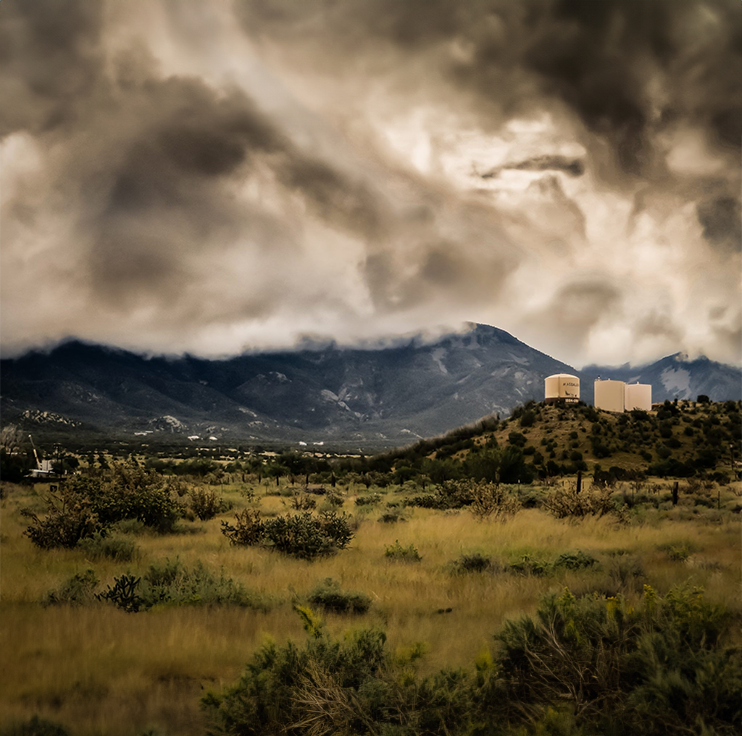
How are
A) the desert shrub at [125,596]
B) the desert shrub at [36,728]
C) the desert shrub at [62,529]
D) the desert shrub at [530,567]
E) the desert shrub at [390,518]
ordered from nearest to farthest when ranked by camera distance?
1. the desert shrub at [36,728]
2. the desert shrub at [125,596]
3. the desert shrub at [530,567]
4. the desert shrub at [62,529]
5. the desert shrub at [390,518]

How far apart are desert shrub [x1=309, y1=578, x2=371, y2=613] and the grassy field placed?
18cm

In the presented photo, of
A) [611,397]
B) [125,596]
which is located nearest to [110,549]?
[125,596]

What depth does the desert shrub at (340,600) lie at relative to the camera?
7.11 meters

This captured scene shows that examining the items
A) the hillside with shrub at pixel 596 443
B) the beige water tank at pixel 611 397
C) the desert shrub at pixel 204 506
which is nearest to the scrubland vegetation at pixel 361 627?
the desert shrub at pixel 204 506

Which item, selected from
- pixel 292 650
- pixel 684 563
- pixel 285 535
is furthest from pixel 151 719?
pixel 684 563

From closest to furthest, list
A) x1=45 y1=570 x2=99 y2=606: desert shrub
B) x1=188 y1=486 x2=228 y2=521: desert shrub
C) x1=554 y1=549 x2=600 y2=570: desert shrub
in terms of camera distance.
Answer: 1. x1=45 y1=570 x2=99 y2=606: desert shrub
2. x1=554 y1=549 x2=600 y2=570: desert shrub
3. x1=188 y1=486 x2=228 y2=521: desert shrub

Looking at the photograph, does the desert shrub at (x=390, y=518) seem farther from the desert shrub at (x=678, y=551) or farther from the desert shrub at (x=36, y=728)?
the desert shrub at (x=36, y=728)

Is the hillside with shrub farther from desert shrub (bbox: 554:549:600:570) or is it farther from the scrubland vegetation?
desert shrub (bbox: 554:549:600:570)

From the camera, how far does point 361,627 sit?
198 inches

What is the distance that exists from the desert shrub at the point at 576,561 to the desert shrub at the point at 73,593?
7.40 meters

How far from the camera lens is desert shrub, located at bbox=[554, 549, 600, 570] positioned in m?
9.46

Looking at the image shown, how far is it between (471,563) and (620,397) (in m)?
76.6

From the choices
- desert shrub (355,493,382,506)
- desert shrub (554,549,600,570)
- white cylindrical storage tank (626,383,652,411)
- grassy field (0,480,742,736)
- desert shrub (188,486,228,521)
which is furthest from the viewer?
white cylindrical storage tank (626,383,652,411)

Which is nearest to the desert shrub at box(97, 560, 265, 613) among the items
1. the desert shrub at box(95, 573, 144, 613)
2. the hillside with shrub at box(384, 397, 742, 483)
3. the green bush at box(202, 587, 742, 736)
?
the desert shrub at box(95, 573, 144, 613)
